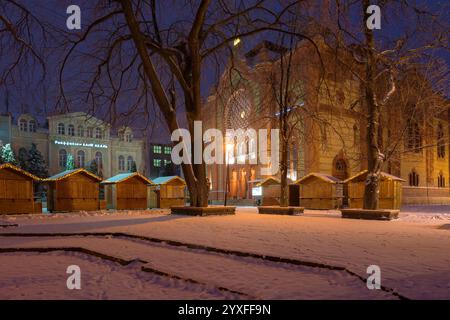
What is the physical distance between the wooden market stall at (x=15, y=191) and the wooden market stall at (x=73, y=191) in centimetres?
148

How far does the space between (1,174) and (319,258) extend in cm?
2231

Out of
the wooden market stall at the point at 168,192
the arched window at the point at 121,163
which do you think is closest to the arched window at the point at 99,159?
the arched window at the point at 121,163

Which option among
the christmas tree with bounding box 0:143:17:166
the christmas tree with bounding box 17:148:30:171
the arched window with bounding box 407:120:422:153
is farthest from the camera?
the christmas tree with bounding box 17:148:30:171

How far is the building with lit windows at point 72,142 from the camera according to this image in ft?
166

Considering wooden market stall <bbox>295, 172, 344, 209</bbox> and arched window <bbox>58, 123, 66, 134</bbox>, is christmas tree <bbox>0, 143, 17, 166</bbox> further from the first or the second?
wooden market stall <bbox>295, 172, 344, 209</bbox>

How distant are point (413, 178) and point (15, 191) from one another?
146 feet

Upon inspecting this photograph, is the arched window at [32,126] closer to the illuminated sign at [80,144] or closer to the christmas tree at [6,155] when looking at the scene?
the illuminated sign at [80,144]

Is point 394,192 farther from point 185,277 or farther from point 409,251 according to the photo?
point 185,277

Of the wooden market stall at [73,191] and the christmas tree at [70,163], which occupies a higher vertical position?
the christmas tree at [70,163]

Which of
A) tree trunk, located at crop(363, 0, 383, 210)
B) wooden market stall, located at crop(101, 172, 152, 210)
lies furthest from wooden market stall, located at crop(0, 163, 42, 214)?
tree trunk, located at crop(363, 0, 383, 210)

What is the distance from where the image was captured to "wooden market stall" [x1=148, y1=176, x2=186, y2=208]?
3017 centimetres

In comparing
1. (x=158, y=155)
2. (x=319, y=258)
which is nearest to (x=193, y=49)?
(x=319, y=258)

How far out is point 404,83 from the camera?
17.9 metres

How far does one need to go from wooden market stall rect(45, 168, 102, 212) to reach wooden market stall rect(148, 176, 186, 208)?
569 cm
